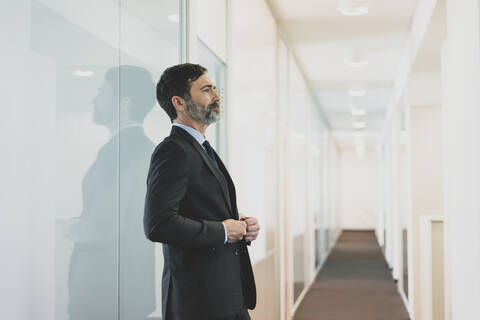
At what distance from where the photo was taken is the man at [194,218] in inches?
64.5

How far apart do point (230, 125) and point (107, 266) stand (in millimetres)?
1737

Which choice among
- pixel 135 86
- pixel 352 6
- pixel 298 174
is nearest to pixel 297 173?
pixel 298 174

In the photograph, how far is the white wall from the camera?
23.5 m

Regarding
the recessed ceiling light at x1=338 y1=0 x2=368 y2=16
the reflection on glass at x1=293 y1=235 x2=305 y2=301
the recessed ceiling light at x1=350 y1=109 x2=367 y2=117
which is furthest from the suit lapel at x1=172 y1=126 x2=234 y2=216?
the recessed ceiling light at x1=350 y1=109 x2=367 y2=117

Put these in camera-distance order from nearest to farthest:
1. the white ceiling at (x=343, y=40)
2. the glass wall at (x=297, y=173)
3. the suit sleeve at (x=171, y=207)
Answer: the suit sleeve at (x=171, y=207)
the white ceiling at (x=343, y=40)
the glass wall at (x=297, y=173)

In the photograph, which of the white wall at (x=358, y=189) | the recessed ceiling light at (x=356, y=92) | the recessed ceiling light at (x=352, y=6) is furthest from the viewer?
the white wall at (x=358, y=189)

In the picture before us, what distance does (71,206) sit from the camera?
1.66 meters

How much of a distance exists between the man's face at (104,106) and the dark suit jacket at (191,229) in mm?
242

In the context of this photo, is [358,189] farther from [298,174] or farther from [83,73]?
[83,73]

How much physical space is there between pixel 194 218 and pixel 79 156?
387 mm

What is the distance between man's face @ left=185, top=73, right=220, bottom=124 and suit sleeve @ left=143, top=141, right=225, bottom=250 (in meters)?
0.21

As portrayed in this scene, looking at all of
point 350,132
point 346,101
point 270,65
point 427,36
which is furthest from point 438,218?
point 350,132

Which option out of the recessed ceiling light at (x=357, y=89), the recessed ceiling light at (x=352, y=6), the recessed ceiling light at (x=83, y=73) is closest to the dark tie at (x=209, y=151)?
the recessed ceiling light at (x=83, y=73)

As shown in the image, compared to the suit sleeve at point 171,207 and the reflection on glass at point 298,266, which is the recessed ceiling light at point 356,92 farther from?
the suit sleeve at point 171,207
